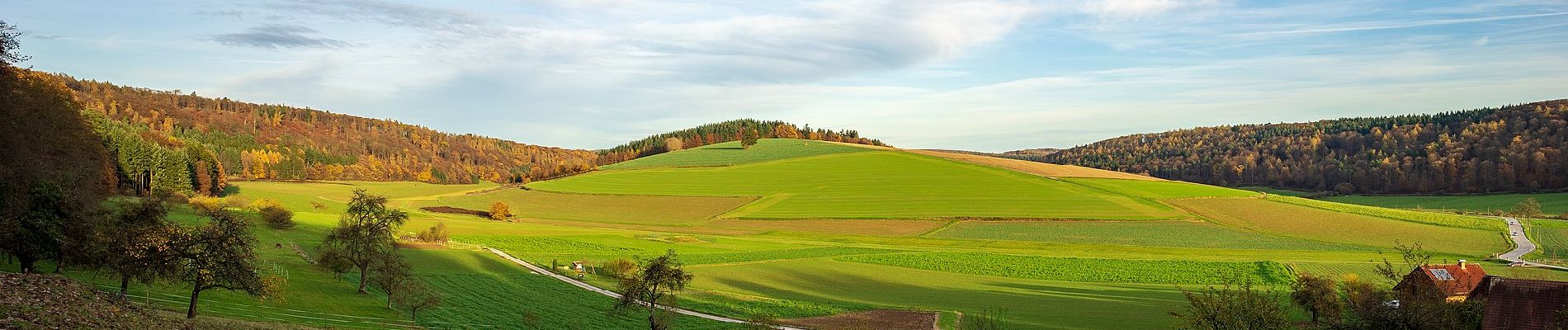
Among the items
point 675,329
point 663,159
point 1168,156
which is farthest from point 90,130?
point 1168,156

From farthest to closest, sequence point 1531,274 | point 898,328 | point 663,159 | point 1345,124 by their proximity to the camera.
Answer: point 1345,124 < point 663,159 < point 1531,274 < point 898,328

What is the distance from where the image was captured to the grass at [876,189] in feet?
287

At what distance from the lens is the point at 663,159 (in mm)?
135375

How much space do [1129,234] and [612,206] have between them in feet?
187

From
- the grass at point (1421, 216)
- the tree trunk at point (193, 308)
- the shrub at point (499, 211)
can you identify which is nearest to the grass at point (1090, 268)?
the grass at point (1421, 216)

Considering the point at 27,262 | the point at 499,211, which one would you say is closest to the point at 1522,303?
the point at 27,262

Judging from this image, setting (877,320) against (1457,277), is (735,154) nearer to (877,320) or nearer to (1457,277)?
(877,320)

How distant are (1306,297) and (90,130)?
79.2 m

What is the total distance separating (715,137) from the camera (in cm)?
16088

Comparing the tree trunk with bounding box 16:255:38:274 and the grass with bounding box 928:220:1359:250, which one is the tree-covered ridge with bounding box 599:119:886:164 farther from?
the tree trunk with bounding box 16:255:38:274

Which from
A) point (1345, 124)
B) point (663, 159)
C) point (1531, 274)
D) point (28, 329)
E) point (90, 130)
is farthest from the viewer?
point (1345, 124)

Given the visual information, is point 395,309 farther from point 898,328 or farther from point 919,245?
point 919,245

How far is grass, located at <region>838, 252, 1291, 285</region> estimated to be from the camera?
54.2m

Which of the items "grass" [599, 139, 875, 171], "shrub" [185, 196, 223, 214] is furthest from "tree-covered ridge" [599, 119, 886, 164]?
"shrub" [185, 196, 223, 214]
